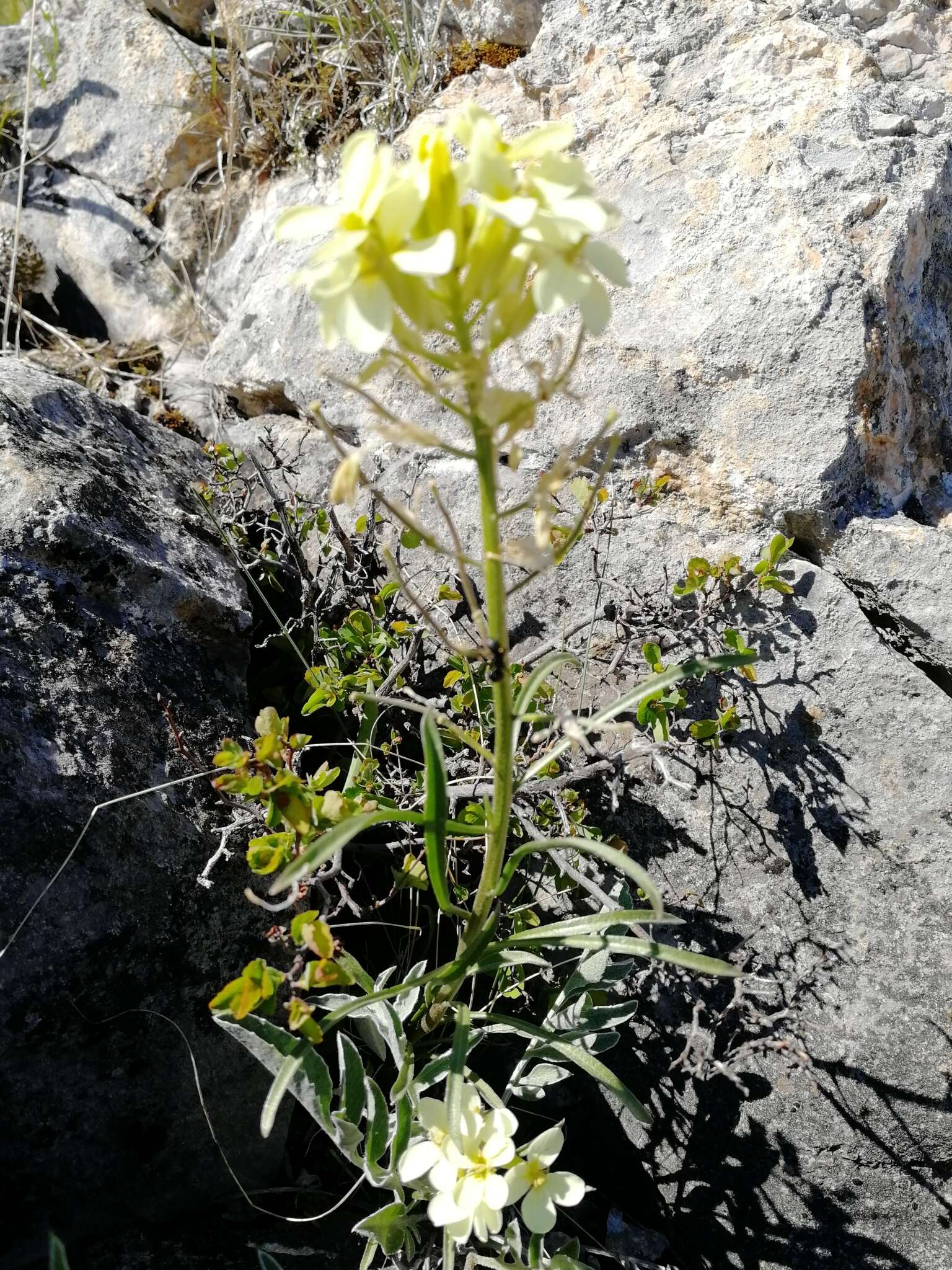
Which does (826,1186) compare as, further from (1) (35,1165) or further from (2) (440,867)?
(1) (35,1165)

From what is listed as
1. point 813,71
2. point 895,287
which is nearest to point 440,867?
point 895,287

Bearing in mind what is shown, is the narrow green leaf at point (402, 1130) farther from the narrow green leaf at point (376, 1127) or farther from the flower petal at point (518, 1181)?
the flower petal at point (518, 1181)

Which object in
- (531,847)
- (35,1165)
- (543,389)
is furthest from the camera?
(35,1165)

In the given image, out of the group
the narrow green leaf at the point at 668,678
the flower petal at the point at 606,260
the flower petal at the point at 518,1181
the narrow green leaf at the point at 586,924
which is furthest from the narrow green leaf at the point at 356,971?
the flower petal at the point at 606,260

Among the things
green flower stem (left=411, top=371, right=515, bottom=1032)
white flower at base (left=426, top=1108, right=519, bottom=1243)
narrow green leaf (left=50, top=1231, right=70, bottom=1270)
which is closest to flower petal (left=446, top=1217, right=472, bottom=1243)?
white flower at base (left=426, top=1108, right=519, bottom=1243)

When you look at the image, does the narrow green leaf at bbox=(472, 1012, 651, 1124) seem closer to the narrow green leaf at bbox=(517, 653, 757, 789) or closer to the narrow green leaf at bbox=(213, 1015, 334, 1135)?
the narrow green leaf at bbox=(213, 1015, 334, 1135)
